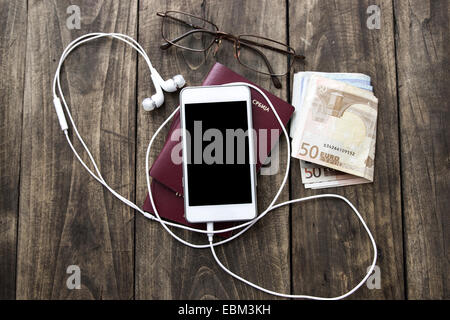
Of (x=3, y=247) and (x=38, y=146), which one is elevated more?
(x=38, y=146)

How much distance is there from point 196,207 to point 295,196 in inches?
8.4

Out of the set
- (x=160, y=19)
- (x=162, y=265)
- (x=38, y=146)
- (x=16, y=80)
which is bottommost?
(x=162, y=265)

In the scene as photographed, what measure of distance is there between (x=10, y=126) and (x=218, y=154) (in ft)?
1.50

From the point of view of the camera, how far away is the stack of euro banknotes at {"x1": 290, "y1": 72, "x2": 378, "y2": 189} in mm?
901

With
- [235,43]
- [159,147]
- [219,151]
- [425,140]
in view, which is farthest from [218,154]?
[425,140]

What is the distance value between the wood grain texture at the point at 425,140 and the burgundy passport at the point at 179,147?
10.9 inches

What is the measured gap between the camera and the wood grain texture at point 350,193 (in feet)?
2.94

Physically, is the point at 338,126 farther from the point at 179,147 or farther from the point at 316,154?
the point at 179,147

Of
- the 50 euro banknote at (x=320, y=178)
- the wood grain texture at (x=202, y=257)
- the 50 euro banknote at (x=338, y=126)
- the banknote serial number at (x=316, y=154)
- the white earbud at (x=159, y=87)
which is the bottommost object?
the wood grain texture at (x=202, y=257)

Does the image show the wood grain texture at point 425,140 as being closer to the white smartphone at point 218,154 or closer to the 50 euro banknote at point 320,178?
the 50 euro banknote at point 320,178

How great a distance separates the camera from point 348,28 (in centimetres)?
94

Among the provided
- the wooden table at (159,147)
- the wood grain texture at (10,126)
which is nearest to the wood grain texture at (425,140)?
the wooden table at (159,147)
